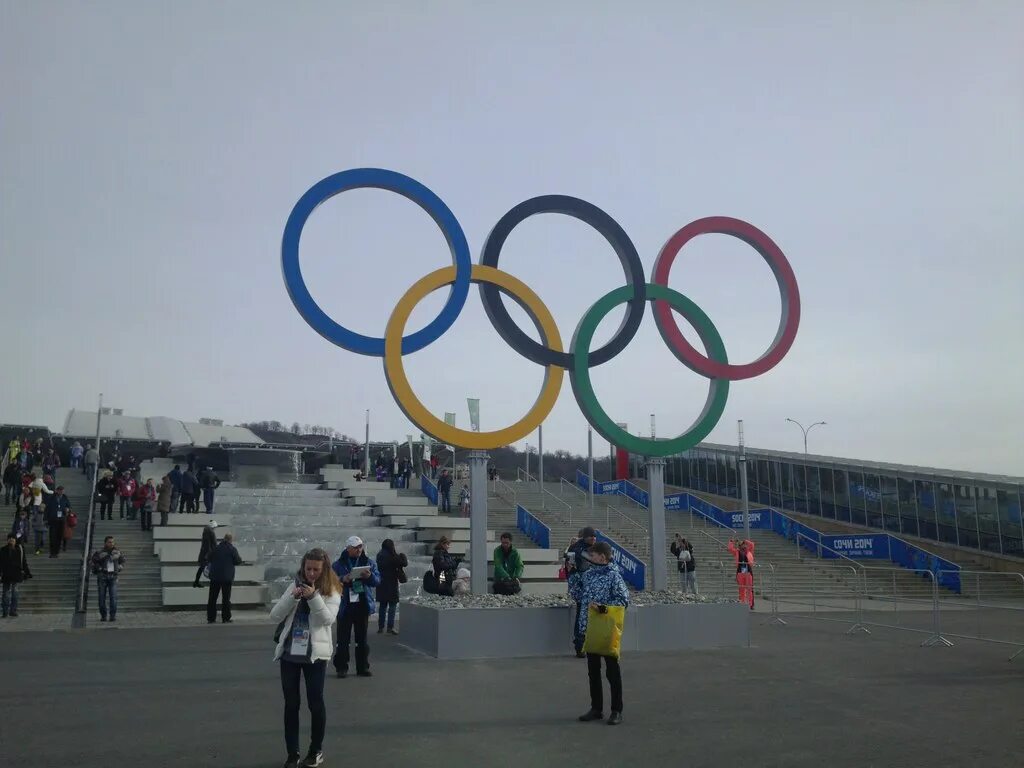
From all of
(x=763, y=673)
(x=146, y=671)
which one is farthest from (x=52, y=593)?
(x=763, y=673)

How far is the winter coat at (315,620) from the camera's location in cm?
596

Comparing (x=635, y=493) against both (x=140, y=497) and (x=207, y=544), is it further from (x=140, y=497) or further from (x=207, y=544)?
(x=207, y=544)

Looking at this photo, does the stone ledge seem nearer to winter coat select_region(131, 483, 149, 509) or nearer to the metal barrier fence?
the metal barrier fence

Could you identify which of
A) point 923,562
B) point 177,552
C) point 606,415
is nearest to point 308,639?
point 606,415

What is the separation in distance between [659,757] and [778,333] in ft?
33.2

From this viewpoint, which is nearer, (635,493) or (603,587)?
(603,587)

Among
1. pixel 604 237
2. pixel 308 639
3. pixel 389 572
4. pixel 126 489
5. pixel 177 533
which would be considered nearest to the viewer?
pixel 308 639

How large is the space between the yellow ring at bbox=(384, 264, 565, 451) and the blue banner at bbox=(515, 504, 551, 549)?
552 inches

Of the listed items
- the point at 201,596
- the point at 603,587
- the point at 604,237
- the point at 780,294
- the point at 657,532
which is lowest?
the point at 201,596

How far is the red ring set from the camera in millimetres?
14273

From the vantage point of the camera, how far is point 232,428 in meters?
55.8

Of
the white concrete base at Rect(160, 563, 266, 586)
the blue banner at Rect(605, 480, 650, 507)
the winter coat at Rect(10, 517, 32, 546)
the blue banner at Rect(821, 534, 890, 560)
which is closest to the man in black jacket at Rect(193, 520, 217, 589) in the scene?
the white concrete base at Rect(160, 563, 266, 586)

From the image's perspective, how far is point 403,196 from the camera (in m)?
13.6

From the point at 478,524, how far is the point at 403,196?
16.8 feet
